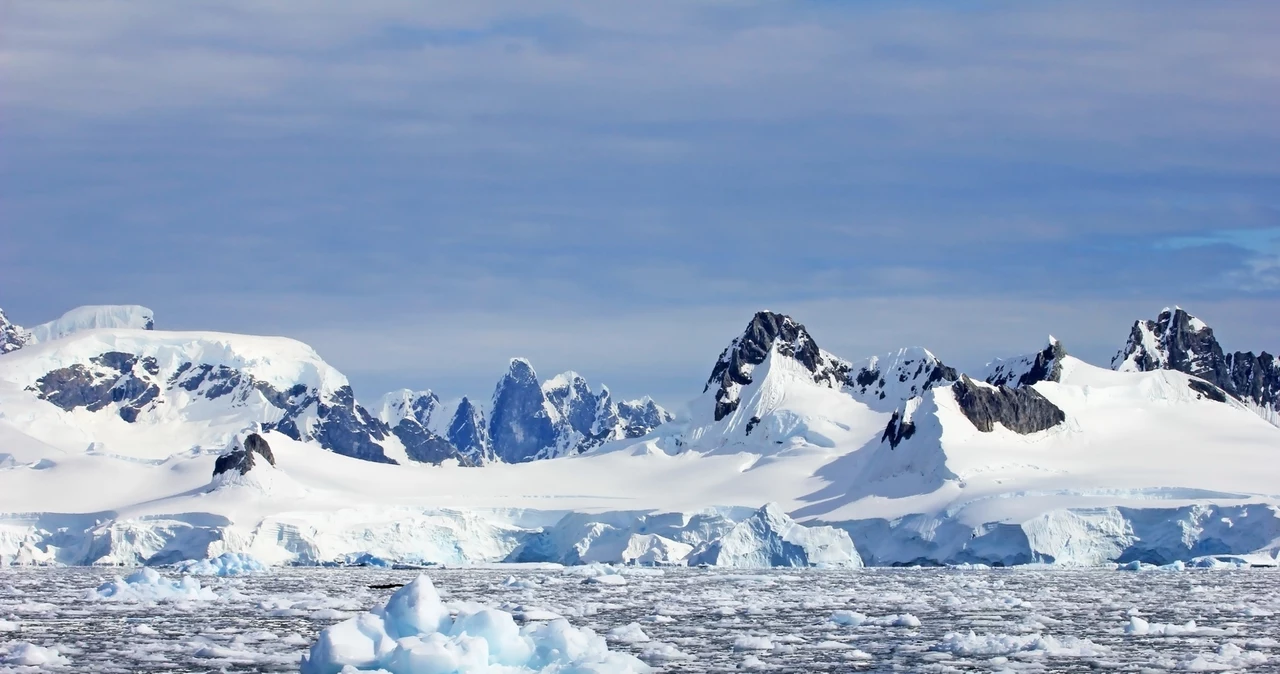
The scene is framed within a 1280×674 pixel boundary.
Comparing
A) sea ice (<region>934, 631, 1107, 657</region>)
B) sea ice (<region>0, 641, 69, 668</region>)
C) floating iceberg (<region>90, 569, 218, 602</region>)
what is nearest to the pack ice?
floating iceberg (<region>90, 569, 218, 602</region>)

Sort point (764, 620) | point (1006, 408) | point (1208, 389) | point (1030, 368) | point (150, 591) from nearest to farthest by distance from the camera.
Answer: point (764, 620) < point (150, 591) < point (1006, 408) < point (1208, 389) < point (1030, 368)

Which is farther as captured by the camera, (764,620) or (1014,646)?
(764,620)

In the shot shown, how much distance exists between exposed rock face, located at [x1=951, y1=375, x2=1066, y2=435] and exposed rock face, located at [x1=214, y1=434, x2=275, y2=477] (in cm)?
5875

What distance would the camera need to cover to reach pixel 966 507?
105938 mm

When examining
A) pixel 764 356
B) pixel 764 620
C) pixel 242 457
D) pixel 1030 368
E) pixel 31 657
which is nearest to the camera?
pixel 31 657

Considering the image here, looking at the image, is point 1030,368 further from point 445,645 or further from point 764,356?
point 445,645

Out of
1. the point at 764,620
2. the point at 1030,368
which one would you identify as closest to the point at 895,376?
the point at 1030,368

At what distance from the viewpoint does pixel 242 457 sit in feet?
417

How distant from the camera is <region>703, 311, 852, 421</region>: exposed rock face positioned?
558ft

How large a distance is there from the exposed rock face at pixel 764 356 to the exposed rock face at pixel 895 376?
9.35 feet

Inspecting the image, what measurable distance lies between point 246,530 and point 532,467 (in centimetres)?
4874

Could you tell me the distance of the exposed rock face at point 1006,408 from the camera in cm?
12975

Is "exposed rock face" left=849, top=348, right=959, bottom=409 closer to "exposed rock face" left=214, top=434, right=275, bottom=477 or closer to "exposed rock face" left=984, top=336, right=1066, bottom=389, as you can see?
"exposed rock face" left=984, top=336, right=1066, bottom=389

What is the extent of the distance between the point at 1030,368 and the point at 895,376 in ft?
74.1
